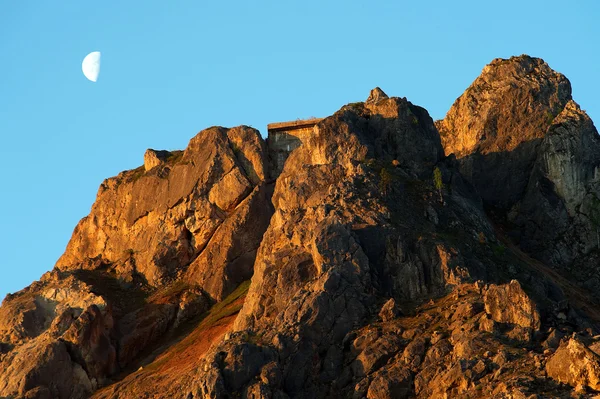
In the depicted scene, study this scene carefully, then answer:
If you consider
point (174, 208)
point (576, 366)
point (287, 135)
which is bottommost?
point (576, 366)

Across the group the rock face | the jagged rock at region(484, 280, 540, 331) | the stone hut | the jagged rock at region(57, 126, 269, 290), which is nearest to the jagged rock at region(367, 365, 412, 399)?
the jagged rock at region(484, 280, 540, 331)

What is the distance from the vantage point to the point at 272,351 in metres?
81.4

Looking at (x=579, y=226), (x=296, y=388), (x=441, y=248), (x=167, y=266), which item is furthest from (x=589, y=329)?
(x=167, y=266)

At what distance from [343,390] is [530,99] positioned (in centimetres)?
4451

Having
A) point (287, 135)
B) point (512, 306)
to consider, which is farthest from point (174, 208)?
point (512, 306)

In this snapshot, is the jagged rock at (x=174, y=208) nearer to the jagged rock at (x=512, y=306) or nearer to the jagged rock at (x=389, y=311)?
the jagged rock at (x=389, y=311)

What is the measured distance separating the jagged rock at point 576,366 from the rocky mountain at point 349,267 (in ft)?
0.36

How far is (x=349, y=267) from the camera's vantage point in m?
87.1

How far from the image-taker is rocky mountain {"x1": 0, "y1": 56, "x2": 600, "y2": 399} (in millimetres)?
80500

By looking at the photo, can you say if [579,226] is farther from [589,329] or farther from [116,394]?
[116,394]

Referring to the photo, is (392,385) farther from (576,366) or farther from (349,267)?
(576,366)

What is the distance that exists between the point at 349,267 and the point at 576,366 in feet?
56.9

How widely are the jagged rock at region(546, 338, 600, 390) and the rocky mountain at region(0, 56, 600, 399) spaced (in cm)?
11

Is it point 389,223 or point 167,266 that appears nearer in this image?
point 389,223
